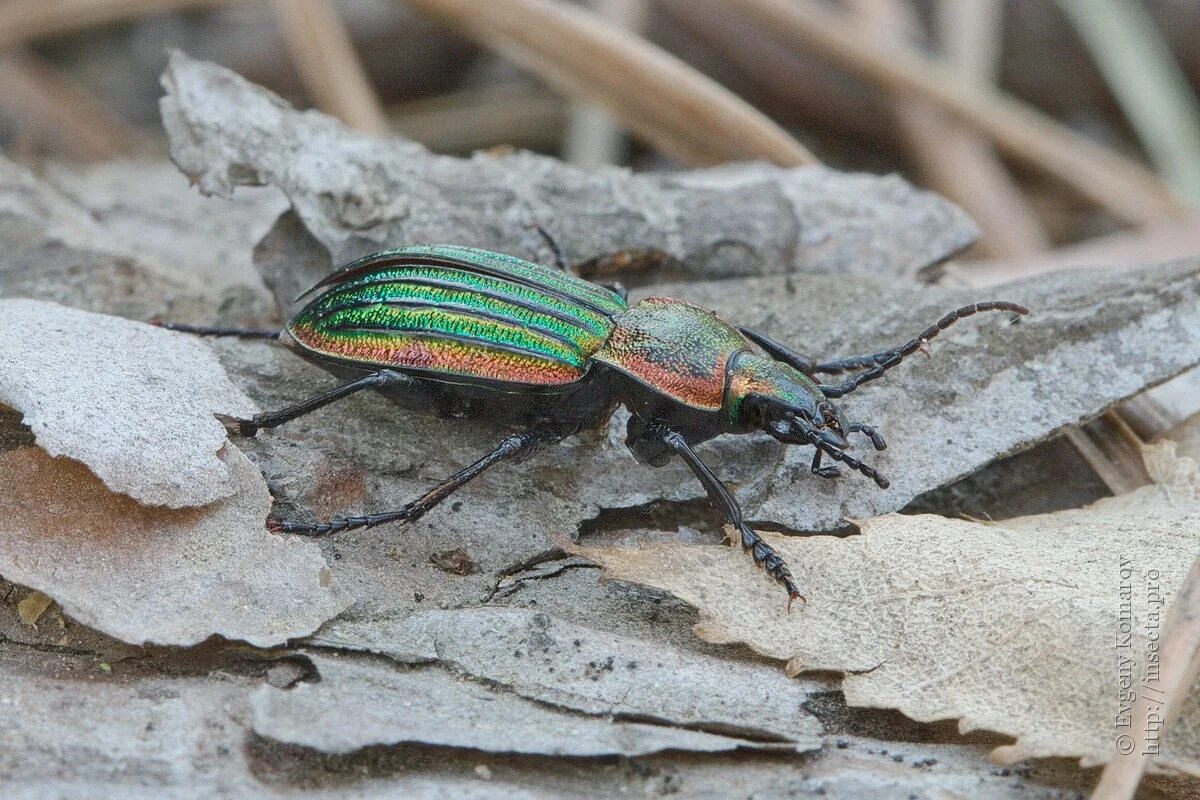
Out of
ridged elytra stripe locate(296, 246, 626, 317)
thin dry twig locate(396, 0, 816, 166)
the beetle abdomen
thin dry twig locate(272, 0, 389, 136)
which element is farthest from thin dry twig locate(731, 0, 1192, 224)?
the beetle abdomen

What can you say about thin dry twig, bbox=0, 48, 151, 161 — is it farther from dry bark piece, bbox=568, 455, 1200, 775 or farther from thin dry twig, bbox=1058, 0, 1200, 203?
thin dry twig, bbox=1058, 0, 1200, 203

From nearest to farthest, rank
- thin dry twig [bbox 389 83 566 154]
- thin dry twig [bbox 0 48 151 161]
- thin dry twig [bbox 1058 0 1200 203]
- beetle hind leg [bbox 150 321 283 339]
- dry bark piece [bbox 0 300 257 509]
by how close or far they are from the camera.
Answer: dry bark piece [bbox 0 300 257 509], beetle hind leg [bbox 150 321 283 339], thin dry twig [bbox 1058 0 1200 203], thin dry twig [bbox 0 48 151 161], thin dry twig [bbox 389 83 566 154]

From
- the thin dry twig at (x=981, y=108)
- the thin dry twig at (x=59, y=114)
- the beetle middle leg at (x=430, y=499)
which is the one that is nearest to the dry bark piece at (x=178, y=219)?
the thin dry twig at (x=59, y=114)

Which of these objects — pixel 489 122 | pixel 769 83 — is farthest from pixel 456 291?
pixel 489 122

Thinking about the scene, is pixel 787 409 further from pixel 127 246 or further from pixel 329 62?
pixel 329 62

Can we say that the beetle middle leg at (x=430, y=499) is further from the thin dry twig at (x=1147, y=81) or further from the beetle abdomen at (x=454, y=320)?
the thin dry twig at (x=1147, y=81)

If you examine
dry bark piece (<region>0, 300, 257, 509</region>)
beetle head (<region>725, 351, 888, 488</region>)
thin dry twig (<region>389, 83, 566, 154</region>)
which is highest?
thin dry twig (<region>389, 83, 566, 154</region>)
